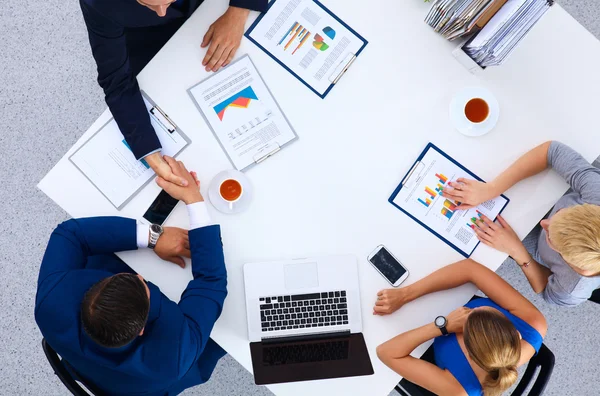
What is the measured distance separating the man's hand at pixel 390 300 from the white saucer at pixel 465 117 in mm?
505

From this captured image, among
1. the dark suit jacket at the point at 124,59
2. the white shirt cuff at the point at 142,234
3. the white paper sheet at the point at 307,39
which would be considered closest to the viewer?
the dark suit jacket at the point at 124,59

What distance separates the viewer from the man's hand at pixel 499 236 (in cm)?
152

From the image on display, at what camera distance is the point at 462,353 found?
1.49 meters

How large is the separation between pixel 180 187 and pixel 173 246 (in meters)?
0.16

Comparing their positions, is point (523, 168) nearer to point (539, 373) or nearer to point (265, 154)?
point (539, 373)

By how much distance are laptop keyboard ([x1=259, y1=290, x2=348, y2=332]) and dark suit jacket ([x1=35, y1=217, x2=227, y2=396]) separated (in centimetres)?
15

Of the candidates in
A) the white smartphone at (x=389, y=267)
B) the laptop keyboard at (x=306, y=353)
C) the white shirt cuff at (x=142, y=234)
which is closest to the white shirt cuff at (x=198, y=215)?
the white shirt cuff at (x=142, y=234)

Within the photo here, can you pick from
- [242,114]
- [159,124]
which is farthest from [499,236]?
[159,124]

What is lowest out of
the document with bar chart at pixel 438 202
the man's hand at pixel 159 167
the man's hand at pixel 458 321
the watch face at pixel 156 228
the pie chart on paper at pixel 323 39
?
the watch face at pixel 156 228

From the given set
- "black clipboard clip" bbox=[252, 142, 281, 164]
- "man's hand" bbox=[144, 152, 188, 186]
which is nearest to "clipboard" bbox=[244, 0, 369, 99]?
"black clipboard clip" bbox=[252, 142, 281, 164]

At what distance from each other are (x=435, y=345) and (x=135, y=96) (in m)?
1.13

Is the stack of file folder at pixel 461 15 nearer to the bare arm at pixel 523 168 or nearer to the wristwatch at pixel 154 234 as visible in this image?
the bare arm at pixel 523 168

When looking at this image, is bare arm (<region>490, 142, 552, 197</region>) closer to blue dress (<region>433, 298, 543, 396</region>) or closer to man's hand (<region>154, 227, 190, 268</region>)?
blue dress (<region>433, 298, 543, 396</region>)

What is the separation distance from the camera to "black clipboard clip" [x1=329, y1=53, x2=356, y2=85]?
1511 mm
